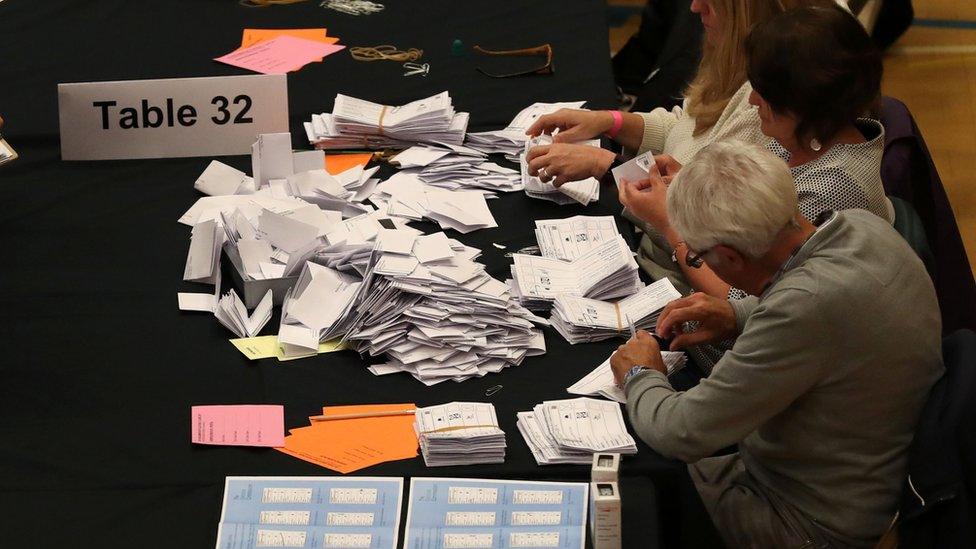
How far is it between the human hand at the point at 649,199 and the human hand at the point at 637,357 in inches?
16.1

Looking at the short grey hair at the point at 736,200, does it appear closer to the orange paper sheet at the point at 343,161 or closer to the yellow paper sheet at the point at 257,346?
the yellow paper sheet at the point at 257,346

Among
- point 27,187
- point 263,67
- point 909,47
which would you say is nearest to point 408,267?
point 27,187

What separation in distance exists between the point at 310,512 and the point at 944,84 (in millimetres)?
4577

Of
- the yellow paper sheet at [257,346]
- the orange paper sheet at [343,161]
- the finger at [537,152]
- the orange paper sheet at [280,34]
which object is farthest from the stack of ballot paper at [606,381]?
the orange paper sheet at [280,34]

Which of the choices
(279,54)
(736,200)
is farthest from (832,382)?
(279,54)

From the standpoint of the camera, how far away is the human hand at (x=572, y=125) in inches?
121

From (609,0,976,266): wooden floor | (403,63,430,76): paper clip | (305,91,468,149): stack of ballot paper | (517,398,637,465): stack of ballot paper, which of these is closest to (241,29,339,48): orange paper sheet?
(403,63,430,76): paper clip

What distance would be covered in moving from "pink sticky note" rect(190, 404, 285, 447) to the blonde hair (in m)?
1.31

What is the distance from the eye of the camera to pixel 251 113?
3.04 m

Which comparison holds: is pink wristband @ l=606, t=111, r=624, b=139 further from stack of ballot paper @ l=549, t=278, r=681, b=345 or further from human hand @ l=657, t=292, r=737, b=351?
human hand @ l=657, t=292, r=737, b=351

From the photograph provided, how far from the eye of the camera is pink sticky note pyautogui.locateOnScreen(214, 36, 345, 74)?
353 cm

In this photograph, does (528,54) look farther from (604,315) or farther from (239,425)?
(239,425)

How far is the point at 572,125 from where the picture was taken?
3.10 metres

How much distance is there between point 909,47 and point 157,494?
5.01 metres
